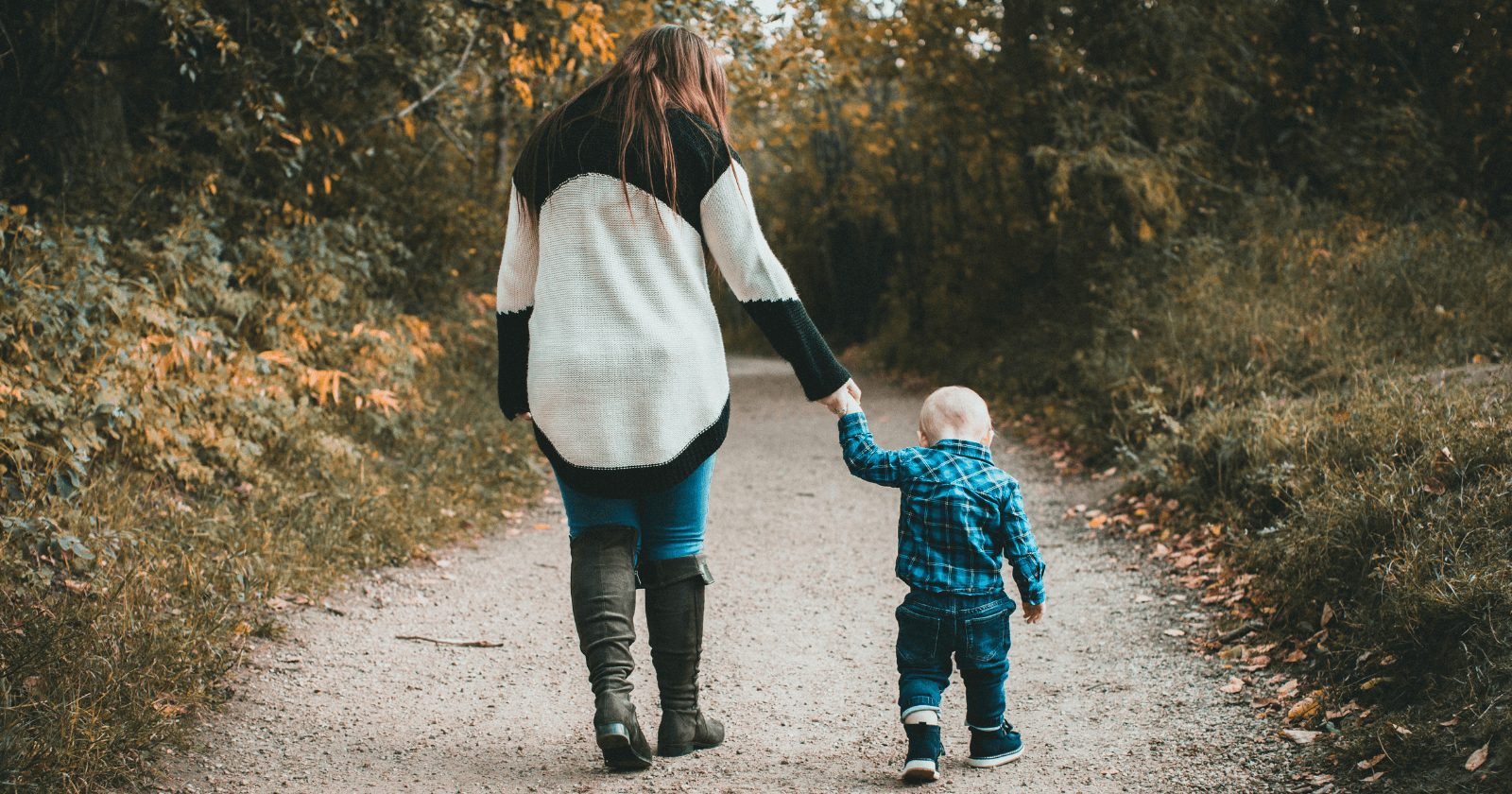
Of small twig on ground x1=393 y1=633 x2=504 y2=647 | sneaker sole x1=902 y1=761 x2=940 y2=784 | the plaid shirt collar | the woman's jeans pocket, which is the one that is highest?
the plaid shirt collar

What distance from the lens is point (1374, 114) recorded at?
1021 centimetres

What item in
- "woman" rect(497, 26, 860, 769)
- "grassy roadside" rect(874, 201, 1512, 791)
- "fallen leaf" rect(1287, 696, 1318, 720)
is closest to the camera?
"woman" rect(497, 26, 860, 769)

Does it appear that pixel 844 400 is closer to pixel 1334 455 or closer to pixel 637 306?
pixel 637 306

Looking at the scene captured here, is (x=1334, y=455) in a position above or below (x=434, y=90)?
below

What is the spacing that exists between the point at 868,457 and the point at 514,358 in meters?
1.04

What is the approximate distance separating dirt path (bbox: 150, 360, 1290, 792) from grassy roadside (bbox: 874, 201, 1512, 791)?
306mm

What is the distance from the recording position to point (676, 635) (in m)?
3.30

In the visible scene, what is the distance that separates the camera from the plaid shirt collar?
3.28m

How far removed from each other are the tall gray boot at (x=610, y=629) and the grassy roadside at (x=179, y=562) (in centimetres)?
128

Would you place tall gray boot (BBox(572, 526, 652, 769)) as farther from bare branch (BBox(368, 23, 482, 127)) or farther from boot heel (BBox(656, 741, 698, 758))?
bare branch (BBox(368, 23, 482, 127))

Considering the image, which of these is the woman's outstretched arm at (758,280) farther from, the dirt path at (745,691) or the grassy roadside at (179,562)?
the grassy roadside at (179,562)

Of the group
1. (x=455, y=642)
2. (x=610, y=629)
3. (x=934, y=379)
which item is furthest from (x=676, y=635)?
(x=934, y=379)

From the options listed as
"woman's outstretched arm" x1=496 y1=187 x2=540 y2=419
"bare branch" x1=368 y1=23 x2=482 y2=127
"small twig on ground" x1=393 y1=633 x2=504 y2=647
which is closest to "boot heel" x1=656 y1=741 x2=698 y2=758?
"woman's outstretched arm" x1=496 y1=187 x2=540 y2=419

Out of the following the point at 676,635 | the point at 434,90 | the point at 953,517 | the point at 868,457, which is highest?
the point at 434,90
